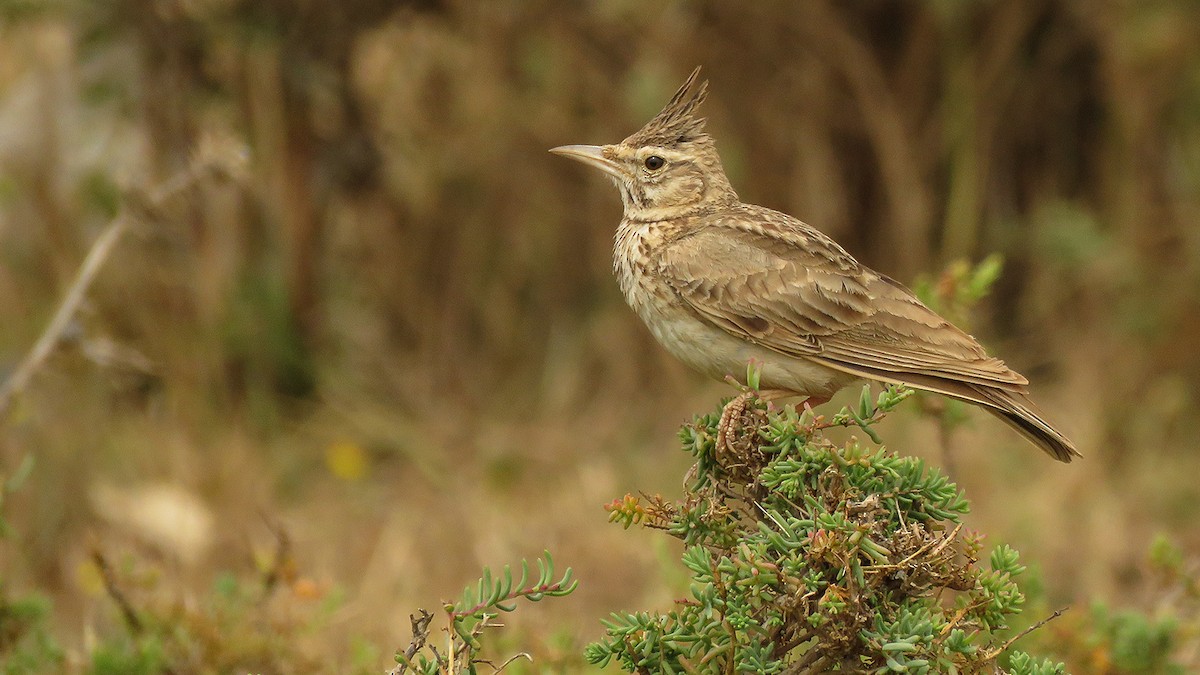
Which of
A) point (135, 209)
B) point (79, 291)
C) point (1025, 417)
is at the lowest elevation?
point (1025, 417)

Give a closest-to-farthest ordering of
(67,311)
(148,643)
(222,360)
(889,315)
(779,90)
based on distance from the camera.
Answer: (148,643), (889,315), (67,311), (222,360), (779,90)

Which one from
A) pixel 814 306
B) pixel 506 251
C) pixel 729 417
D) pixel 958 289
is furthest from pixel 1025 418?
pixel 506 251

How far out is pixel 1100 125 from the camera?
7910 mm

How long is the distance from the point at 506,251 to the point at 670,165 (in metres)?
4.01

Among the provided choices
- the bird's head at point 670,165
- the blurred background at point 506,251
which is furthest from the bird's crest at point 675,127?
the blurred background at point 506,251

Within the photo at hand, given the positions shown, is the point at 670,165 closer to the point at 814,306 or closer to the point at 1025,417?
the point at 814,306

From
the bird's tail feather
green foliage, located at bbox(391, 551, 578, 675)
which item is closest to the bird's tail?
the bird's tail feather

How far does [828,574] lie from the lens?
2.44 metres

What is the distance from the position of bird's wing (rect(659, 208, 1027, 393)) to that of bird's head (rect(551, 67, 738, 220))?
275 mm

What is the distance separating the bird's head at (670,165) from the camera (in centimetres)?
431

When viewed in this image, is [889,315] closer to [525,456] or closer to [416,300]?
[525,456]

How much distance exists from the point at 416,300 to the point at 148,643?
4.69 metres

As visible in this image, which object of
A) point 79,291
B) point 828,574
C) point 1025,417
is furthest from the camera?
point 79,291

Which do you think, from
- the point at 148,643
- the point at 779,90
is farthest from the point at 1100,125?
the point at 148,643
